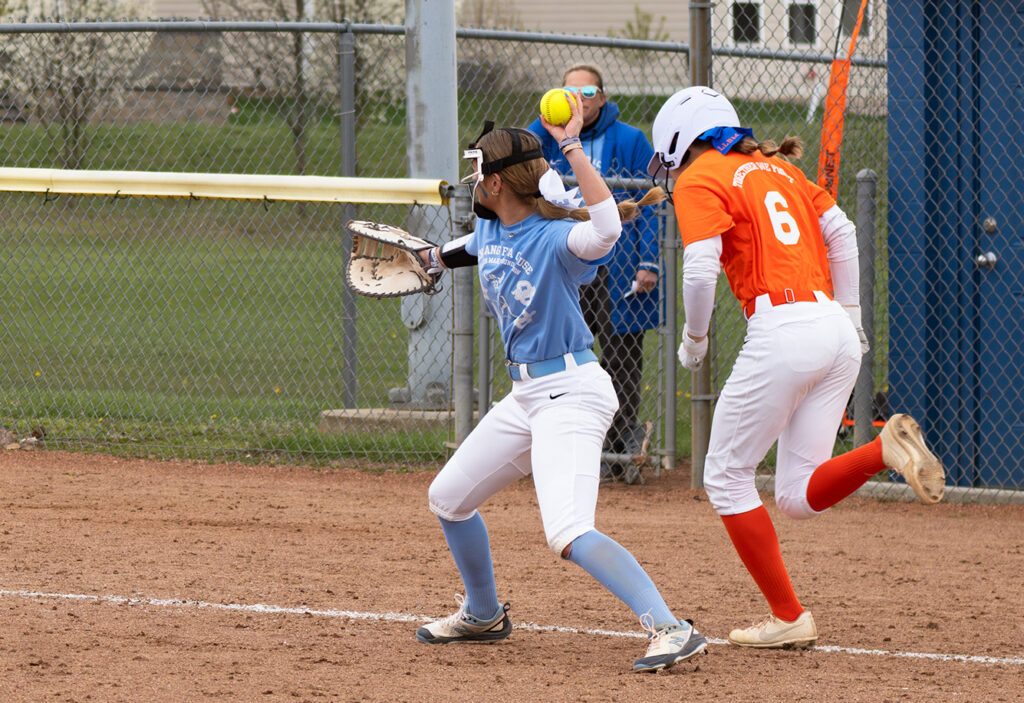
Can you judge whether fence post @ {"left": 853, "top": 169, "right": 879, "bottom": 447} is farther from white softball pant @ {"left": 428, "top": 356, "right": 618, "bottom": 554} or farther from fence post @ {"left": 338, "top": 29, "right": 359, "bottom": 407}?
white softball pant @ {"left": 428, "top": 356, "right": 618, "bottom": 554}

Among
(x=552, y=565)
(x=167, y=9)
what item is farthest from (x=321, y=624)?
(x=167, y=9)

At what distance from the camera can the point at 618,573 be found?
13.3 feet

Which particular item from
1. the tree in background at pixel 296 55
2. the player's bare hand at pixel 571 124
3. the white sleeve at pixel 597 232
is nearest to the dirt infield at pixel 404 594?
the white sleeve at pixel 597 232

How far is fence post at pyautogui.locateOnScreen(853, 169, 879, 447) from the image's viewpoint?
7316 mm

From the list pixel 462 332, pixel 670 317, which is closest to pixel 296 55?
pixel 462 332

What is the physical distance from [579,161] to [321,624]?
2.03 metres

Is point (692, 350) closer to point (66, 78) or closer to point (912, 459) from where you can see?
point (912, 459)

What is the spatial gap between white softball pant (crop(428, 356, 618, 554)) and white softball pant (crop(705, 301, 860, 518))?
46 centimetres

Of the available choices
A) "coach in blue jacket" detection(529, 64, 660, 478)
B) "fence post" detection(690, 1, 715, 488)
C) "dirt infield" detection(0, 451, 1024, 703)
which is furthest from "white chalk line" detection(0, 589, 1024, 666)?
"coach in blue jacket" detection(529, 64, 660, 478)

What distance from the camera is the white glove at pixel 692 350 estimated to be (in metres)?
4.42

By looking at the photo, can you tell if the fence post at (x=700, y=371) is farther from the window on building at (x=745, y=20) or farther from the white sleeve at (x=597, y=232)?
the white sleeve at (x=597, y=232)

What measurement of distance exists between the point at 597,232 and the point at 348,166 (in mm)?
4420

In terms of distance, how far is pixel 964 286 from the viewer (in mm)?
7219

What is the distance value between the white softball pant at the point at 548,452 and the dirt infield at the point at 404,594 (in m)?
0.55
